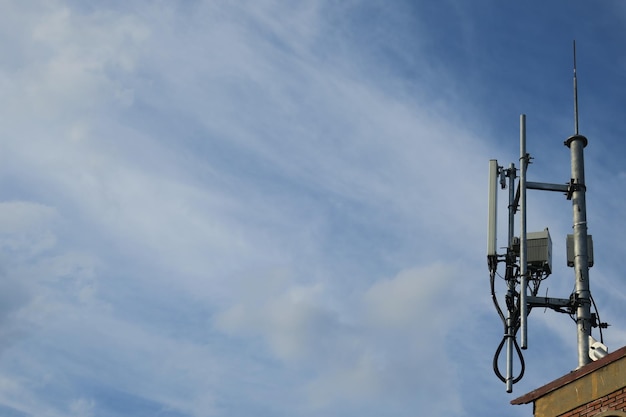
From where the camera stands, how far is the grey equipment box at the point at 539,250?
870 inches

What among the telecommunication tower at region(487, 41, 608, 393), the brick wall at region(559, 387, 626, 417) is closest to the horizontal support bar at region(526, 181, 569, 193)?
the telecommunication tower at region(487, 41, 608, 393)

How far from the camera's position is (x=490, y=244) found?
22734 mm

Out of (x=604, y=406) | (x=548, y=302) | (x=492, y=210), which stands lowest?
(x=604, y=406)

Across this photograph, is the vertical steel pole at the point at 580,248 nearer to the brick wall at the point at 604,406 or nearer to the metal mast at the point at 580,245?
the metal mast at the point at 580,245

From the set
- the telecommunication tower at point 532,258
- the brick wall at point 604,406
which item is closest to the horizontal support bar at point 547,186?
the telecommunication tower at point 532,258

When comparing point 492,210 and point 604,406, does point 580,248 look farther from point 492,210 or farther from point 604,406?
point 604,406

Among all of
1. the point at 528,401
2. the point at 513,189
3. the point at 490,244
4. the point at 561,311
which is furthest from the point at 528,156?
the point at 528,401

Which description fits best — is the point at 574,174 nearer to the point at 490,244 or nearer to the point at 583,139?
the point at 583,139

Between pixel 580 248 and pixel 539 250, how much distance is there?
0.97 metres

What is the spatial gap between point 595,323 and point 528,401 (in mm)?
3424

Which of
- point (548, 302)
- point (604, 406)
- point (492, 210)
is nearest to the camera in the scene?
point (604, 406)

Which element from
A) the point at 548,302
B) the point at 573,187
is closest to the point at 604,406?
the point at 548,302

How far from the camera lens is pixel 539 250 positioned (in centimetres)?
2220

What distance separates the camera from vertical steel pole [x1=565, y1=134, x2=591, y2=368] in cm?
2057
